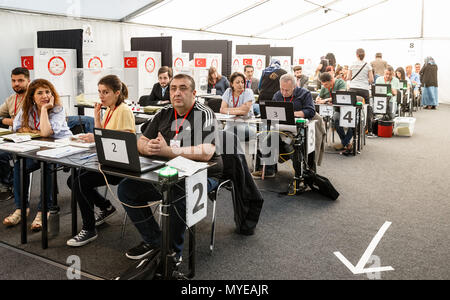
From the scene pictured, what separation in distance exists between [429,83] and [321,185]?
1027cm

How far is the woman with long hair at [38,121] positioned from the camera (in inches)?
123

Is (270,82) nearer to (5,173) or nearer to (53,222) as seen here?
(5,173)

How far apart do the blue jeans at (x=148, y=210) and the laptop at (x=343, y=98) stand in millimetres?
3719

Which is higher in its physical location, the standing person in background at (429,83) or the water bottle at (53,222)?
the standing person in background at (429,83)

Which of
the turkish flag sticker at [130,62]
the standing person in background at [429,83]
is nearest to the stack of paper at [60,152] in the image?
the turkish flag sticker at [130,62]

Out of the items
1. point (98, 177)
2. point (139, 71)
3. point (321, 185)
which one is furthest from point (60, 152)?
point (139, 71)

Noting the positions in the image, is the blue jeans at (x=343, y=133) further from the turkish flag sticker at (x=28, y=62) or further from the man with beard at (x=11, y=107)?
the turkish flag sticker at (x=28, y=62)

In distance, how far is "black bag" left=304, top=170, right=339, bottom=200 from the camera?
3.87 m

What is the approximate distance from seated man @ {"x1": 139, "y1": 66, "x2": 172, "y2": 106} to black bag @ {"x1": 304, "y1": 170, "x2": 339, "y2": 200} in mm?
2367

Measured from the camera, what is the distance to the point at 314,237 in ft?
9.87

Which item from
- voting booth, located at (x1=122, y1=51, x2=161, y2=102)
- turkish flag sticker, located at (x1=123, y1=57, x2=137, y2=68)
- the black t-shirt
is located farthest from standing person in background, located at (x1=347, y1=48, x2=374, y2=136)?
the black t-shirt

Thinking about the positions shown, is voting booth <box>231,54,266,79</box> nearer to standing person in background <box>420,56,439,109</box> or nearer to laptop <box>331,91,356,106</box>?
laptop <box>331,91,356,106</box>
